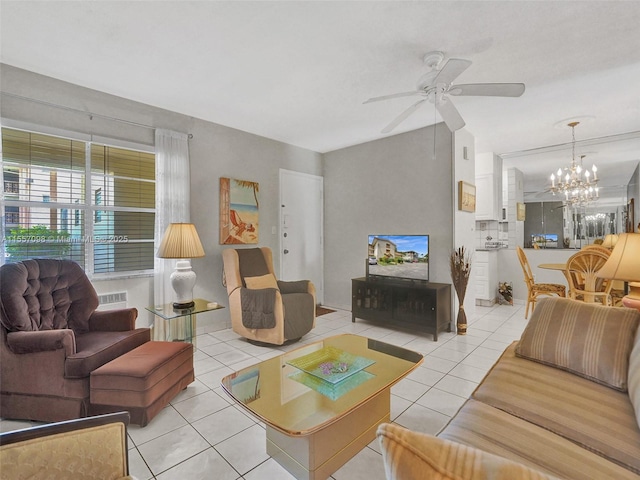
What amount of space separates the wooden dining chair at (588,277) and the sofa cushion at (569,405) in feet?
7.75

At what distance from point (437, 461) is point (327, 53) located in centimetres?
261

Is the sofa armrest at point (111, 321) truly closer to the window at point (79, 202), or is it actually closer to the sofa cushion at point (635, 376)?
the window at point (79, 202)

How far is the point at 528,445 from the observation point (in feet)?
3.66

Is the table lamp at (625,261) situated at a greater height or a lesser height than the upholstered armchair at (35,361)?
greater

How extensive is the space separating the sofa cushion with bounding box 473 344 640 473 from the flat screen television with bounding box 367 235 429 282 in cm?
218

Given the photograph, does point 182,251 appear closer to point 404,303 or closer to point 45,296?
point 45,296

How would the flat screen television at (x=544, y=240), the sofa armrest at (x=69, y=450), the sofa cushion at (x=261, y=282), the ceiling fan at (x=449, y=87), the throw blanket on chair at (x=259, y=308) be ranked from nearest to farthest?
the sofa armrest at (x=69, y=450) → the ceiling fan at (x=449, y=87) → the throw blanket on chair at (x=259, y=308) → the sofa cushion at (x=261, y=282) → the flat screen television at (x=544, y=240)

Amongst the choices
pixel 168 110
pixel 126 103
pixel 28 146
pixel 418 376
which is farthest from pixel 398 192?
pixel 28 146

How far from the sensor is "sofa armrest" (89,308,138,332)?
2.46 m

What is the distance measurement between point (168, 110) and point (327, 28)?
87.8 inches

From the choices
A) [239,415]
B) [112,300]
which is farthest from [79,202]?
[239,415]

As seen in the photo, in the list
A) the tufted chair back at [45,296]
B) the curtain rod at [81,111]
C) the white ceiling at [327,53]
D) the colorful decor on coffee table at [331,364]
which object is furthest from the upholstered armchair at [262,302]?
the white ceiling at [327,53]

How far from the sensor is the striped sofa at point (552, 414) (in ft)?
1.79

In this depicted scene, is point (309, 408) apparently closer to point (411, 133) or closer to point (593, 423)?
point (593, 423)
